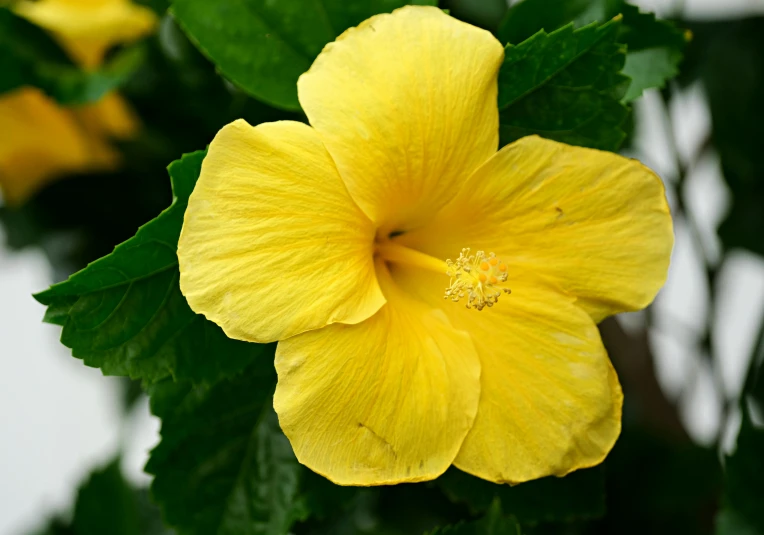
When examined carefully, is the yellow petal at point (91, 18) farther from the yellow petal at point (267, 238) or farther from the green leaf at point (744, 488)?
the green leaf at point (744, 488)

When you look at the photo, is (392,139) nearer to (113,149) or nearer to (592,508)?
(592,508)

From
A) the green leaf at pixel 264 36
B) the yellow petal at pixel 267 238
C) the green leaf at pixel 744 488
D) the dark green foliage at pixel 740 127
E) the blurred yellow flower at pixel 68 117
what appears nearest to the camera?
the yellow petal at pixel 267 238

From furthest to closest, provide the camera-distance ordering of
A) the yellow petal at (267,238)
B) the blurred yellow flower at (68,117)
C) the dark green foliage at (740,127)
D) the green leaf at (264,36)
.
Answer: the dark green foliage at (740,127)
the blurred yellow flower at (68,117)
the green leaf at (264,36)
the yellow petal at (267,238)

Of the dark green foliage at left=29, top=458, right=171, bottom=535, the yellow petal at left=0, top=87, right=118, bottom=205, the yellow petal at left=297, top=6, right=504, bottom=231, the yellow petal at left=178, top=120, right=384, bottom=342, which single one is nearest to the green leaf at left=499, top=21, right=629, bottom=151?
the yellow petal at left=297, top=6, right=504, bottom=231

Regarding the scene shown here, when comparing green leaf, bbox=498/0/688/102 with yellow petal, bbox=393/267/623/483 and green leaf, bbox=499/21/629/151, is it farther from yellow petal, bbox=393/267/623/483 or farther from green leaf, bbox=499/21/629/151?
yellow petal, bbox=393/267/623/483

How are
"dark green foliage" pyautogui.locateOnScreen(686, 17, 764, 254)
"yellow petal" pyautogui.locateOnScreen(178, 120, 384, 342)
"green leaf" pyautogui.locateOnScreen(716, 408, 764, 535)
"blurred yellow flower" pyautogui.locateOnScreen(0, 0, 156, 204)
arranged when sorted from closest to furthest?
1. "yellow petal" pyautogui.locateOnScreen(178, 120, 384, 342)
2. "green leaf" pyautogui.locateOnScreen(716, 408, 764, 535)
3. "blurred yellow flower" pyautogui.locateOnScreen(0, 0, 156, 204)
4. "dark green foliage" pyautogui.locateOnScreen(686, 17, 764, 254)

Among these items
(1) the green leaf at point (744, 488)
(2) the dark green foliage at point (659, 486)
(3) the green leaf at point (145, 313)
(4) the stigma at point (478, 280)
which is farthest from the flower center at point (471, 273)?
(2) the dark green foliage at point (659, 486)
